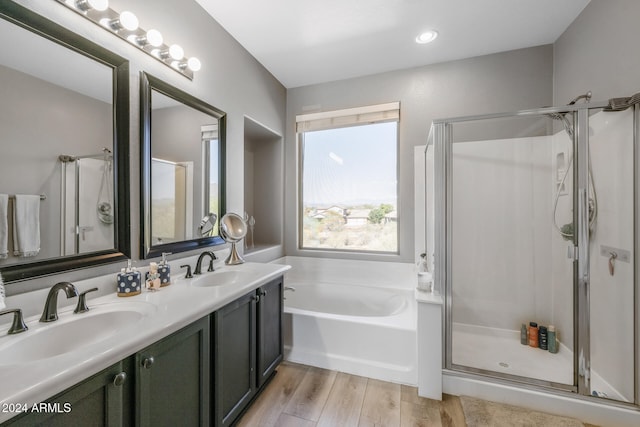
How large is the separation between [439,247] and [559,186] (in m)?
1.02

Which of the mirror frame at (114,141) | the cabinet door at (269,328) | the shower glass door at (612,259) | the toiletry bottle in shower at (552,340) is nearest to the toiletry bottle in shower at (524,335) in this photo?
the toiletry bottle in shower at (552,340)

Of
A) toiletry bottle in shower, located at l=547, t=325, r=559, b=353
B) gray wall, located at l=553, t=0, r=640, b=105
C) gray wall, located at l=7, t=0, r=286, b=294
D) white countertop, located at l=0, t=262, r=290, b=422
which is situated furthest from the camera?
toiletry bottle in shower, located at l=547, t=325, r=559, b=353

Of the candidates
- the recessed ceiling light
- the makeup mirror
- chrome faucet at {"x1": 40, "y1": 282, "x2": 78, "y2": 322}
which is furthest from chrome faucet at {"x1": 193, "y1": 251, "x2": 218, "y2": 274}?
the recessed ceiling light

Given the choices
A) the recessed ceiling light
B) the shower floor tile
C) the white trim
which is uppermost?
the recessed ceiling light

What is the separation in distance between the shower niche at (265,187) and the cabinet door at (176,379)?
189 cm

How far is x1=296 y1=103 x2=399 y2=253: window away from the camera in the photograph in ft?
9.46

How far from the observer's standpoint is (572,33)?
2.09 metres

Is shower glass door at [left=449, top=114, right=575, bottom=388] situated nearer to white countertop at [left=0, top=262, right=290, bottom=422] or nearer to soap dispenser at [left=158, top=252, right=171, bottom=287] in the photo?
white countertop at [left=0, top=262, right=290, bottom=422]

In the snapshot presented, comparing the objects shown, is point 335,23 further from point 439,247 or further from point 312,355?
point 312,355

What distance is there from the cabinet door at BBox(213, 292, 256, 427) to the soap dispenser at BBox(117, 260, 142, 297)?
1.45 feet

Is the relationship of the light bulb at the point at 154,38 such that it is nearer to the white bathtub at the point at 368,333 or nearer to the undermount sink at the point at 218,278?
the undermount sink at the point at 218,278

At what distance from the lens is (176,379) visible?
42.7 inches

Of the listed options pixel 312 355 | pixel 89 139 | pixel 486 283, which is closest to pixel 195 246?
pixel 89 139

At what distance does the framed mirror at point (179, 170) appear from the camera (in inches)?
59.8
